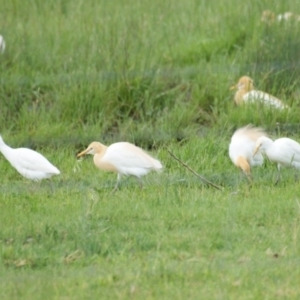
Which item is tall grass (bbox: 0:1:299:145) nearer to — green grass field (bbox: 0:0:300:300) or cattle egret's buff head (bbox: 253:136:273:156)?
green grass field (bbox: 0:0:300:300)

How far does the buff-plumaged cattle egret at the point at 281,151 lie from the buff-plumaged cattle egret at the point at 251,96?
57.6 inches

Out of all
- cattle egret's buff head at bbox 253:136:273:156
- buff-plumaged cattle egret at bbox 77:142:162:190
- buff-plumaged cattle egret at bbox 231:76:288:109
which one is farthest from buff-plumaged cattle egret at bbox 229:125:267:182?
buff-plumaged cattle egret at bbox 231:76:288:109

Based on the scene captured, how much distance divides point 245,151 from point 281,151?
0.89ft

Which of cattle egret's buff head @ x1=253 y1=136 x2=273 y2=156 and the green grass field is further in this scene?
cattle egret's buff head @ x1=253 y1=136 x2=273 y2=156

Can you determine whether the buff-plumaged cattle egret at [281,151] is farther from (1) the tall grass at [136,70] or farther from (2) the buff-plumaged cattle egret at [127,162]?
(1) the tall grass at [136,70]

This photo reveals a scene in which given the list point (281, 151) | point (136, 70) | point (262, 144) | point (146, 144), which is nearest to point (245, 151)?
point (262, 144)

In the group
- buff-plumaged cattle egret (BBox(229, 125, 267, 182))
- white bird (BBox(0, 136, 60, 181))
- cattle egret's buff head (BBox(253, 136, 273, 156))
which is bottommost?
white bird (BBox(0, 136, 60, 181))

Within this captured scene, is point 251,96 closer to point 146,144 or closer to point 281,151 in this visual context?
point 146,144

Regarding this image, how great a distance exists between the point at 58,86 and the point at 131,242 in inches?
158

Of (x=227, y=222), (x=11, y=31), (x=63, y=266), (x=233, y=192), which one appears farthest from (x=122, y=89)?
(x=63, y=266)

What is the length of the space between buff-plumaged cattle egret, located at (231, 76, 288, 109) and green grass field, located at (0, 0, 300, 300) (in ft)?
0.29

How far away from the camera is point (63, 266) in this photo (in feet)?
16.8

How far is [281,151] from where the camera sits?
7.12 meters

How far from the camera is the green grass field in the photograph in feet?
16.4
